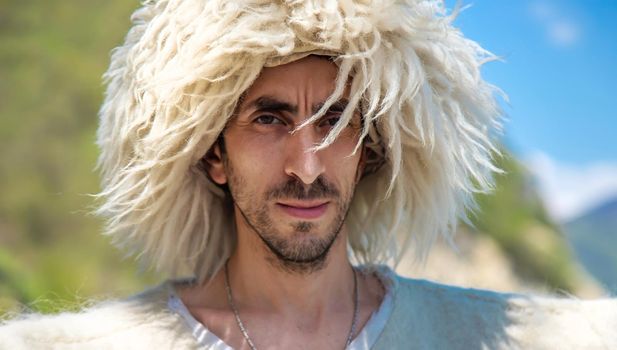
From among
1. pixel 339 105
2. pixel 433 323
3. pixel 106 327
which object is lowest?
pixel 433 323

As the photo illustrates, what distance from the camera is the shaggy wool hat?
2.29m

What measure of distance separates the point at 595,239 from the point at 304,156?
9.21m

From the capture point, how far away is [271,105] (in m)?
2.35

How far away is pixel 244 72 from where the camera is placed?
2.31 metres

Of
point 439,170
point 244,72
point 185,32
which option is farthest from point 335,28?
point 439,170

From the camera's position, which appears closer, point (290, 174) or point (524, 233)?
point (290, 174)

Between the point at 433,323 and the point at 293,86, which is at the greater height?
the point at 293,86

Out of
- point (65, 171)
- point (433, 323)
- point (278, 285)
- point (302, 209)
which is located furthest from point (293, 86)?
point (65, 171)

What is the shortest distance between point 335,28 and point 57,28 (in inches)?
257

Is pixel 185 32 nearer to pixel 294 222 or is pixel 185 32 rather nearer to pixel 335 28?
pixel 335 28

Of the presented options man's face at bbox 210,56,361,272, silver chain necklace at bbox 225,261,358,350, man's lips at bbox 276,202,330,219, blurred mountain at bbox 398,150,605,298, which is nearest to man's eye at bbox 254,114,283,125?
man's face at bbox 210,56,361,272

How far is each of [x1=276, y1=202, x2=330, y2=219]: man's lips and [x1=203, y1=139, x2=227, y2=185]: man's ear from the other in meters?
0.27

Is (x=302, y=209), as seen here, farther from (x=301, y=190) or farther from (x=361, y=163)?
(x=361, y=163)

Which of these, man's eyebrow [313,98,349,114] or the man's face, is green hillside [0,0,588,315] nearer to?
the man's face
